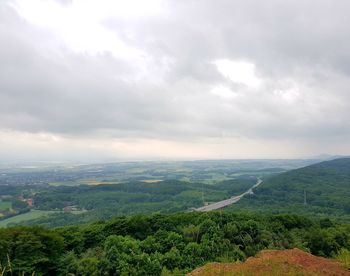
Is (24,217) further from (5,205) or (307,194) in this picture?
(307,194)

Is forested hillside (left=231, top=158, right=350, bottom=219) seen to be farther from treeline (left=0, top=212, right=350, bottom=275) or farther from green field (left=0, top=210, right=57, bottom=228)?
green field (left=0, top=210, right=57, bottom=228)

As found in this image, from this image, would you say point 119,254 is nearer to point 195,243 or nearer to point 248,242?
point 195,243

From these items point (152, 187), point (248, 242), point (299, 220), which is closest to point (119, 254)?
point (248, 242)

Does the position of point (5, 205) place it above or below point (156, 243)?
below

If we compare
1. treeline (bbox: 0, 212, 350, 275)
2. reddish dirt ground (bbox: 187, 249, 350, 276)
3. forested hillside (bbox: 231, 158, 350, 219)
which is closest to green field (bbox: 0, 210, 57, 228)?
forested hillside (bbox: 231, 158, 350, 219)

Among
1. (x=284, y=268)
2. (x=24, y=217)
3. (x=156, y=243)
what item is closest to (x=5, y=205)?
(x=24, y=217)

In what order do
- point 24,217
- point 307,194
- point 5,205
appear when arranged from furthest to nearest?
point 307,194
point 5,205
point 24,217

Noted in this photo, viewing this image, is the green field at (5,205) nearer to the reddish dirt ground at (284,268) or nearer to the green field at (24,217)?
the green field at (24,217)

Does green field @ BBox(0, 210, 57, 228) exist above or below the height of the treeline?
below
